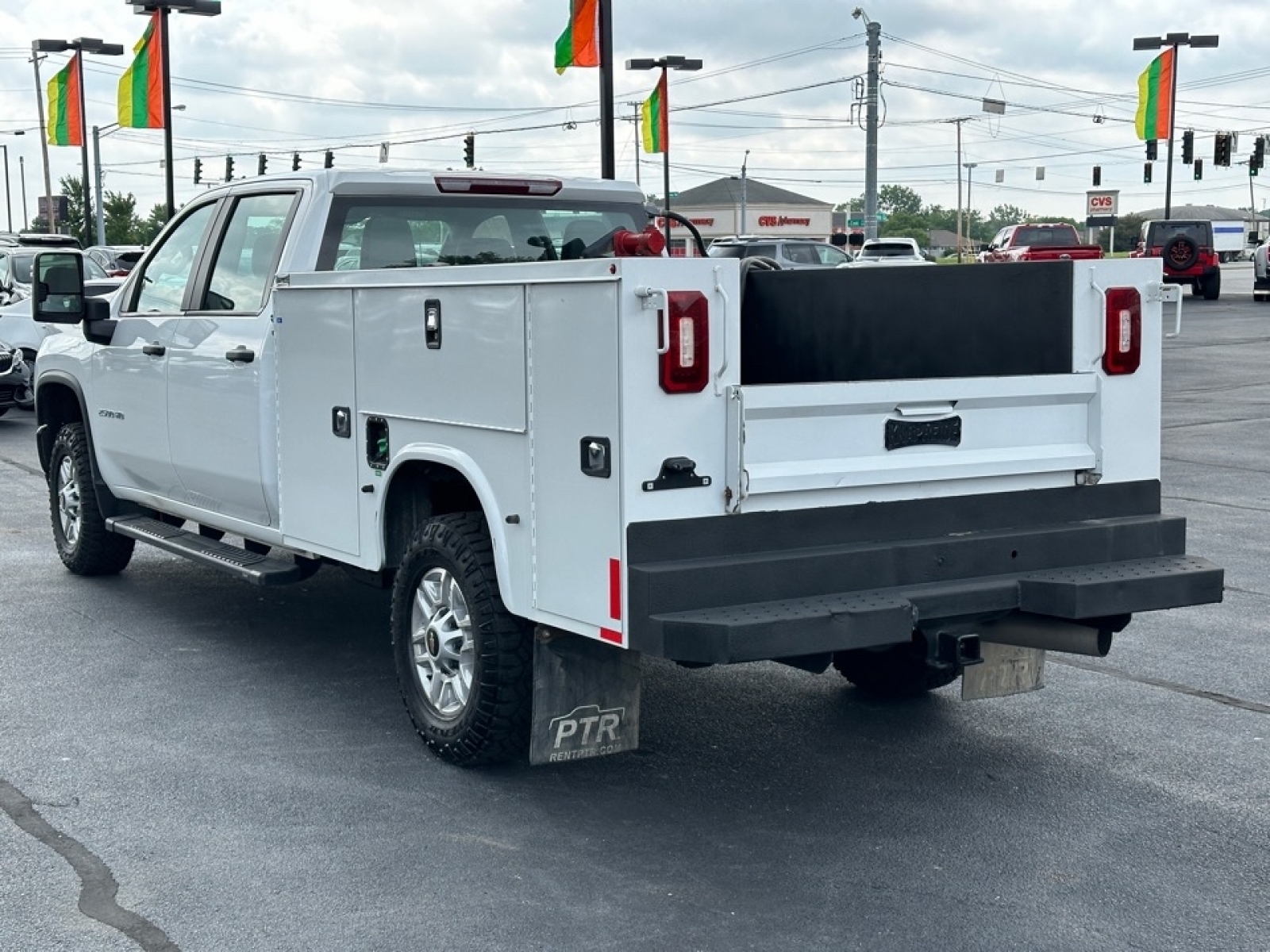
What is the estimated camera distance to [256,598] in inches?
341

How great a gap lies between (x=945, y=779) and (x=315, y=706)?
2.49 meters

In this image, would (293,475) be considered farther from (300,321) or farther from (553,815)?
(553,815)

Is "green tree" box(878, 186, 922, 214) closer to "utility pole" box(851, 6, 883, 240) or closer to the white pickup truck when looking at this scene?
"utility pole" box(851, 6, 883, 240)

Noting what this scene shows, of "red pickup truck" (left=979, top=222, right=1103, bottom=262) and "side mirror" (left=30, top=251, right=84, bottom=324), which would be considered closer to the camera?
"side mirror" (left=30, top=251, right=84, bottom=324)

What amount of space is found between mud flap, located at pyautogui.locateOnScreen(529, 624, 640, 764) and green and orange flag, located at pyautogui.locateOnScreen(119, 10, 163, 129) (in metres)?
29.7

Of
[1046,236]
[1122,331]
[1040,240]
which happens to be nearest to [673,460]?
[1122,331]

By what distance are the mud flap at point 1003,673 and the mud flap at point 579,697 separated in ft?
3.97

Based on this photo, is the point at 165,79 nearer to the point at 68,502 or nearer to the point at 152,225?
the point at 68,502

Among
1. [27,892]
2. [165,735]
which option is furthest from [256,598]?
[27,892]

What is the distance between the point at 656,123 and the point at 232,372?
3778 cm

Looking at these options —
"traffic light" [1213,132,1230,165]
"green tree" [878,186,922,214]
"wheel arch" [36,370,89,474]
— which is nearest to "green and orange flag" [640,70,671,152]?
"traffic light" [1213,132,1230,165]

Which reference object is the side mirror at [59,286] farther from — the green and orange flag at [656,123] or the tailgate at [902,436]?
the green and orange flag at [656,123]

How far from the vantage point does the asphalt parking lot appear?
4.32 metres

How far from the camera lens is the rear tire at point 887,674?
248 inches
